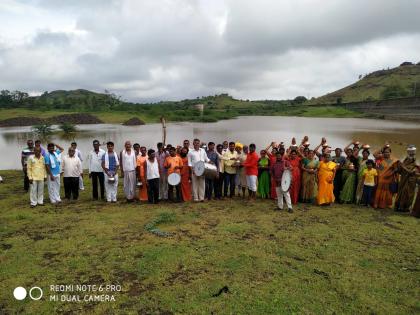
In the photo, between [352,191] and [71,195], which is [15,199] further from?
[352,191]

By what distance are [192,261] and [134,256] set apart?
1057 mm

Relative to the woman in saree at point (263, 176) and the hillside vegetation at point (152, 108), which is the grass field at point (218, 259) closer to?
the woman in saree at point (263, 176)

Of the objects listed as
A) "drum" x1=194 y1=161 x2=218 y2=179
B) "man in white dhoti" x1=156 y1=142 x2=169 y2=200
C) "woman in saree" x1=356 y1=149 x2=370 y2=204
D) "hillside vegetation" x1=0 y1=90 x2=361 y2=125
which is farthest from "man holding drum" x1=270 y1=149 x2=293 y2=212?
"hillside vegetation" x1=0 y1=90 x2=361 y2=125

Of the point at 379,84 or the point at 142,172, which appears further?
the point at 379,84

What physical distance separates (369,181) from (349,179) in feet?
1.77

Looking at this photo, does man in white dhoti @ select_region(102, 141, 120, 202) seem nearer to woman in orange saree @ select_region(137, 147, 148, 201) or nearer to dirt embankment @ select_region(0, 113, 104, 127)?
woman in orange saree @ select_region(137, 147, 148, 201)

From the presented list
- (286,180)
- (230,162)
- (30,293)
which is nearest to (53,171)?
(230,162)

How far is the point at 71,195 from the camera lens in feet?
34.6

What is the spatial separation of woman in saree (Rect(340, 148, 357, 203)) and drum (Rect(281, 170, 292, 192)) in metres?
2.20

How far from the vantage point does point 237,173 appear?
1038 centimetres

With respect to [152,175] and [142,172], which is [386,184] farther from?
[142,172]

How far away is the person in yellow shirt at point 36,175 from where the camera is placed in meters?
9.03

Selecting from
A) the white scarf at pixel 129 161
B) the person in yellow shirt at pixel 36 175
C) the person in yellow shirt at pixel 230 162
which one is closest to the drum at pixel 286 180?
the person in yellow shirt at pixel 230 162

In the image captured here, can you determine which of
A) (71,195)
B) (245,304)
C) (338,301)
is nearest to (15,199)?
(71,195)
